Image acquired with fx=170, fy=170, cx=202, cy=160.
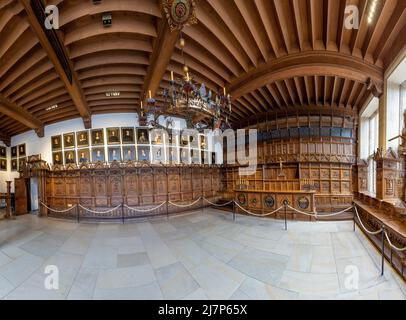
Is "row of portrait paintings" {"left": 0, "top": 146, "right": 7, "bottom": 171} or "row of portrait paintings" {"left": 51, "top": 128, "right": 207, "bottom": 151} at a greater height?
"row of portrait paintings" {"left": 51, "top": 128, "right": 207, "bottom": 151}

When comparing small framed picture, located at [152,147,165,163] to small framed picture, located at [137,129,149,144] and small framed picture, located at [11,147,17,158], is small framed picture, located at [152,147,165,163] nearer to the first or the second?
small framed picture, located at [137,129,149,144]

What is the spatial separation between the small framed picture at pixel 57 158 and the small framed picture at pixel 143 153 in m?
4.65

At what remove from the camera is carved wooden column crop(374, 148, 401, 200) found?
5.53 meters

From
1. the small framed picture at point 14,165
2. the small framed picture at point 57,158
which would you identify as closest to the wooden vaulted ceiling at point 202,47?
the small framed picture at point 57,158

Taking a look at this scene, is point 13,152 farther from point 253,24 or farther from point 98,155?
point 253,24

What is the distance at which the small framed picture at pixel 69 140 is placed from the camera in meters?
9.90

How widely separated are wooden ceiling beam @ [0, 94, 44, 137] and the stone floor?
5.15m

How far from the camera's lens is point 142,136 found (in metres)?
9.91

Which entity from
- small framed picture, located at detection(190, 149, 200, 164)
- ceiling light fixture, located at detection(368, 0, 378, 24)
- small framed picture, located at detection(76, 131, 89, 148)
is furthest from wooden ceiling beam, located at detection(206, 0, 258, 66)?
small framed picture, located at detection(76, 131, 89, 148)

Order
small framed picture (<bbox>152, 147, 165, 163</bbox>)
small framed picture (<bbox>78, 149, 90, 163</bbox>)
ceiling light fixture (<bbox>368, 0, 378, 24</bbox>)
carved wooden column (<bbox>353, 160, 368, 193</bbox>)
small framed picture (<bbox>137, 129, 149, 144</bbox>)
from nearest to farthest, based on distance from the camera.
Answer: ceiling light fixture (<bbox>368, 0, 378, 24</bbox>)
carved wooden column (<bbox>353, 160, 368, 193</bbox>)
small framed picture (<bbox>78, 149, 90, 163</bbox>)
small framed picture (<bbox>137, 129, 149, 144</bbox>)
small framed picture (<bbox>152, 147, 165, 163</bbox>)

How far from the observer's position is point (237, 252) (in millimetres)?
3811

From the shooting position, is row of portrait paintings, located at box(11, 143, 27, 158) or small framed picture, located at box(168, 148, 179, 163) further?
row of portrait paintings, located at box(11, 143, 27, 158)

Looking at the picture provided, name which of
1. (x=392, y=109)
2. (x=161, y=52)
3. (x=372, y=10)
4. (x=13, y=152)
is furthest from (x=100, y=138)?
(x=392, y=109)

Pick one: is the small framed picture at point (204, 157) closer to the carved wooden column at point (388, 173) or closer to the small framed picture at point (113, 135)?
the small framed picture at point (113, 135)
